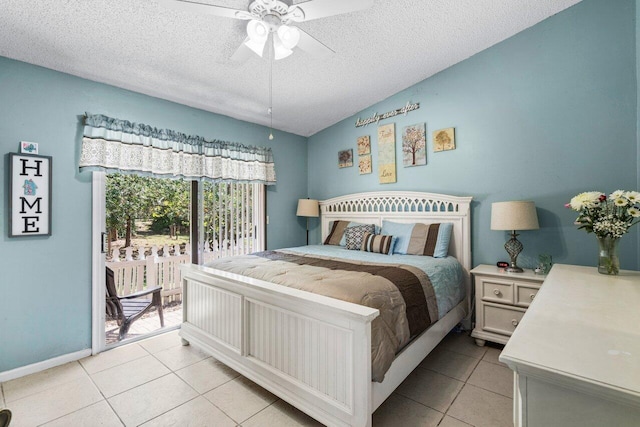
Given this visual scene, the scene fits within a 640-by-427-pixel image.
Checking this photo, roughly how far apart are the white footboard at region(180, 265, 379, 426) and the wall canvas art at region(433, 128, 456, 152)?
251cm

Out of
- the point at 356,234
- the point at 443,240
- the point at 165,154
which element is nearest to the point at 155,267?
the point at 165,154

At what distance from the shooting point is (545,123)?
271 cm

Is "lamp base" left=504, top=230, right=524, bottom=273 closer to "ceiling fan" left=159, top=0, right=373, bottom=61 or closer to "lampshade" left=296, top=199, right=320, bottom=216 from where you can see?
"ceiling fan" left=159, top=0, right=373, bottom=61

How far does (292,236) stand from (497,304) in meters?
2.89

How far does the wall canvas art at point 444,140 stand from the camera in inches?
128

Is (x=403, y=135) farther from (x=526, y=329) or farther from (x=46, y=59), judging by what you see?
(x=46, y=59)

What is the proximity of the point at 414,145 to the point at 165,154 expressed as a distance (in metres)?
2.89

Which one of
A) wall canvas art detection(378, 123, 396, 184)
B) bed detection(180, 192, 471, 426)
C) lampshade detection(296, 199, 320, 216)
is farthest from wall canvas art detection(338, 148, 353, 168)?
bed detection(180, 192, 471, 426)

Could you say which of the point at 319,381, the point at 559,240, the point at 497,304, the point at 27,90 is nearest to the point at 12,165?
the point at 27,90

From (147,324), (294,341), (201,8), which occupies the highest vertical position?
(201,8)

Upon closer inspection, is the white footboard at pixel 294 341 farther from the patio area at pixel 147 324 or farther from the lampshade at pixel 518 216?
the lampshade at pixel 518 216

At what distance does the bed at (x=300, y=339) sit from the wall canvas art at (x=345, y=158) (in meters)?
1.97

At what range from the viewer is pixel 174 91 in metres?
3.00

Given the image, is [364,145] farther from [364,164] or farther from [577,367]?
[577,367]
